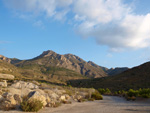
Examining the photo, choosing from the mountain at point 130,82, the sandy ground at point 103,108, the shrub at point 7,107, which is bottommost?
the sandy ground at point 103,108

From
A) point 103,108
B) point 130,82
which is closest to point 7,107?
point 103,108

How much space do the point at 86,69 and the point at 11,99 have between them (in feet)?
564

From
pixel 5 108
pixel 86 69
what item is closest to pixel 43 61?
pixel 86 69

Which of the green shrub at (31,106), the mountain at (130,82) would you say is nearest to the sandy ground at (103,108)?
the green shrub at (31,106)

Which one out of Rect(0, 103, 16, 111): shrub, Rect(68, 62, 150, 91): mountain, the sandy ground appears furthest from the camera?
Rect(68, 62, 150, 91): mountain

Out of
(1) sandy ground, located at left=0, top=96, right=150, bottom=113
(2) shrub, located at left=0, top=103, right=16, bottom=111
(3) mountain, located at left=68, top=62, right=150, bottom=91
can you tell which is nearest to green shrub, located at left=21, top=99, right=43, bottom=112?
(1) sandy ground, located at left=0, top=96, right=150, bottom=113

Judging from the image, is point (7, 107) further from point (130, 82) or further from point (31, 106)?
point (130, 82)

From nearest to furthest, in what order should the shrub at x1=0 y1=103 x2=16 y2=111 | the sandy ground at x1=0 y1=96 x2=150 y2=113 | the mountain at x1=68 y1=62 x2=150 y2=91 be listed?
1. the shrub at x1=0 y1=103 x2=16 y2=111
2. the sandy ground at x1=0 y1=96 x2=150 y2=113
3. the mountain at x1=68 y1=62 x2=150 y2=91

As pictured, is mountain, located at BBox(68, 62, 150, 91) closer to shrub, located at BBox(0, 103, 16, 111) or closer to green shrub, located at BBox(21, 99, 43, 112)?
green shrub, located at BBox(21, 99, 43, 112)

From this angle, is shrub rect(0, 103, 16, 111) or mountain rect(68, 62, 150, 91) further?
mountain rect(68, 62, 150, 91)

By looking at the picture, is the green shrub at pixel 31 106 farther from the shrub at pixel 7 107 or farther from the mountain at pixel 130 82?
the mountain at pixel 130 82

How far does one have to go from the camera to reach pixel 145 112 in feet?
31.2

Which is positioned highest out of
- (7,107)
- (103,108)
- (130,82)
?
(130,82)

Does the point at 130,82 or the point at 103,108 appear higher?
the point at 130,82
